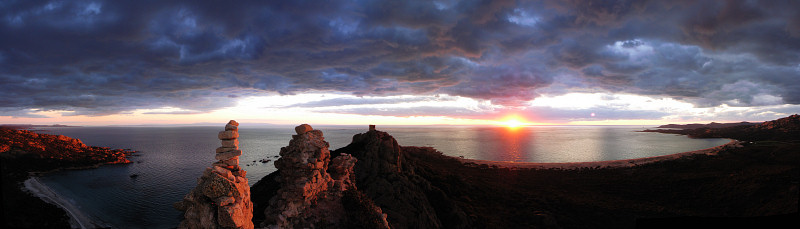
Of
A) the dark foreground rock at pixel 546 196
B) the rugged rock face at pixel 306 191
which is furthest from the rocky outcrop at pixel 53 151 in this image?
the rugged rock face at pixel 306 191

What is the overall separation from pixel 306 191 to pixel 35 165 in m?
87.8

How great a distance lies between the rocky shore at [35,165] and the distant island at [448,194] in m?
0.32

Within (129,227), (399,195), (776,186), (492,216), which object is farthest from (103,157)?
(776,186)

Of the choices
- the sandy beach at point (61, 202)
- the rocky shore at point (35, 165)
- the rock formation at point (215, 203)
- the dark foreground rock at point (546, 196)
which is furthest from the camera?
the sandy beach at point (61, 202)

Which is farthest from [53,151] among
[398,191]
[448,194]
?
[448,194]

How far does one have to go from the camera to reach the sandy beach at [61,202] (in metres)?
32.7

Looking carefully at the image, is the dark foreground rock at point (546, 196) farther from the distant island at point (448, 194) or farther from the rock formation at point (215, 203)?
the rock formation at point (215, 203)

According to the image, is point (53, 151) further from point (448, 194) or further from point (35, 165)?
point (448, 194)

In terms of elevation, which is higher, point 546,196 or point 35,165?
point 35,165

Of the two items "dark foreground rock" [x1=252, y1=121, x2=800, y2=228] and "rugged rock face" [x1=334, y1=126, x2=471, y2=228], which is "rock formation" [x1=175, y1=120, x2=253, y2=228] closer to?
"dark foreground rock" [x1=252, y1=121, x2=800, y2=228]

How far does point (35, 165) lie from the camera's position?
2388 inches

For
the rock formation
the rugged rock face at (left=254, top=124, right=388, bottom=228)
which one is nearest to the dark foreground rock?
the rugged rock face at (left=254, top=124, right=388, bottom=228)

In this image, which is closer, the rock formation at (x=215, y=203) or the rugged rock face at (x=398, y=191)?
the rock formation at (x=215, y=203)

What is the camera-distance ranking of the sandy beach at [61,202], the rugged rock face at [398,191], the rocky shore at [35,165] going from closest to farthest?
the rugged rock face at [398,191] < the rocky shore at [35,165] < the sandy beach at [61,202]
